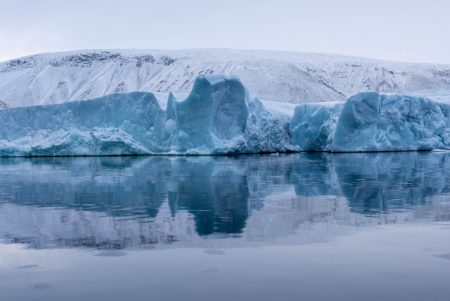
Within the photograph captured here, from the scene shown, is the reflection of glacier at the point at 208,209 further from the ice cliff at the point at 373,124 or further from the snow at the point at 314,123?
the snow at the point at 314,123

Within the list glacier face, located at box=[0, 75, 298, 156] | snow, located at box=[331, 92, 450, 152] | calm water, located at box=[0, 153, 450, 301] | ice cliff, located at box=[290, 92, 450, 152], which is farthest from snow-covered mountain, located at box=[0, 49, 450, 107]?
calm water, located at box=[0, 153, 450, 301]

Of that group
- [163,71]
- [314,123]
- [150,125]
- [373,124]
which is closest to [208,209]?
[150,125]

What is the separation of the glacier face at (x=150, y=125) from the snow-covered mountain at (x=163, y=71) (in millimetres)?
41187

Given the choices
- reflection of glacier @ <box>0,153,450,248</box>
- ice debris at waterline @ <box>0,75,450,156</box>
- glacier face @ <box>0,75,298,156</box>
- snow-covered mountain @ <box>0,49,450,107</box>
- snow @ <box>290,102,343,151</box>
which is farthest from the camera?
snow-covered mountain @ <box>0,49,450,107</box>

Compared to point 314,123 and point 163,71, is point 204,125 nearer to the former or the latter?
point 314,123

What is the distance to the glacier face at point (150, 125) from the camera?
24453 mm

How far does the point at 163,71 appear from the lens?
82188 millimetres

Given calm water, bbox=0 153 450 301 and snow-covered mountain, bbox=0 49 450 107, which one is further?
snow-covered mountain, bbox=0 49 450 107

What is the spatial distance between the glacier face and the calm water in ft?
51.5

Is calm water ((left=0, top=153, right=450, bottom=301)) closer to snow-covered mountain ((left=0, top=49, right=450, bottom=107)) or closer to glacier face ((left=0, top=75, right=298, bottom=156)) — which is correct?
glacier face ((left=0, top=75, right=298, bottom=156))

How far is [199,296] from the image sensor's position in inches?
128

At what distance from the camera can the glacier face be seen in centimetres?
2445

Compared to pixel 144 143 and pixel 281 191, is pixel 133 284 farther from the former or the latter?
pixel 144 143

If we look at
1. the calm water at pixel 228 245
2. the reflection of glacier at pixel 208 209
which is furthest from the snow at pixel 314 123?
the calm water at pixel 228 245
